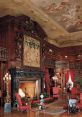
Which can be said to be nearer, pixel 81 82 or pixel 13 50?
pixel 13 50

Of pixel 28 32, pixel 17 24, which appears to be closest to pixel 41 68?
pixel 28 32

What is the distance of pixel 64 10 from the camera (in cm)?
908

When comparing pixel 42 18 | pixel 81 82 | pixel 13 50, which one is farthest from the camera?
pixel 81 82

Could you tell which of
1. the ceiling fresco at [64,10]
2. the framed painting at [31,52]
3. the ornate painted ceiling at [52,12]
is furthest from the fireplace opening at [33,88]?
the ceiling fresco at [64,10]

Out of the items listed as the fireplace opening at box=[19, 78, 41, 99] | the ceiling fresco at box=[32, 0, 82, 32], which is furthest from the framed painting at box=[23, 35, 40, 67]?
the ceiling fresco at box=[32, 0, 82, 32]

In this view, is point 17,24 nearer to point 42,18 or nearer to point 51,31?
point 42,18

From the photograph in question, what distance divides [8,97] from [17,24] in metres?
3.86

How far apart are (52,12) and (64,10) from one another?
620mm

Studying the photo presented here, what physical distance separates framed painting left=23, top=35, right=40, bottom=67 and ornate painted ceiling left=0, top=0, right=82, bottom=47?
125cm

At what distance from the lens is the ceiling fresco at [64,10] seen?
8.13 m

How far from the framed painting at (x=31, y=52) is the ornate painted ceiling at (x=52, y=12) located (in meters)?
1.25

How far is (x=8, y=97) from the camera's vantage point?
8820 mm

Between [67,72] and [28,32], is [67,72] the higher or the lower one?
the lower one

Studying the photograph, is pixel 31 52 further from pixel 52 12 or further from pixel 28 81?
pixel 52 12
